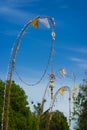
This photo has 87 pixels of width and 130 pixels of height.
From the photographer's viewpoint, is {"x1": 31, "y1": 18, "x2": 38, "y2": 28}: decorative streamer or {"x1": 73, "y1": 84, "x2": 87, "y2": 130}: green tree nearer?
{"x1": 31, "y1": 18, "x2": 38, "y2": 28}: decorative streamer

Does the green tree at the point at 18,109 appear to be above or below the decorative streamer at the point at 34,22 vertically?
above

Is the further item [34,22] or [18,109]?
[18,109]

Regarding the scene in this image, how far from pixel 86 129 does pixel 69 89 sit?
25376 mm

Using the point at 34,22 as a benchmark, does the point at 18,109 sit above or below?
above

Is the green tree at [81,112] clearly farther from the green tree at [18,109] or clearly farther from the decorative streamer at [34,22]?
the decorative streamer at [34,22]

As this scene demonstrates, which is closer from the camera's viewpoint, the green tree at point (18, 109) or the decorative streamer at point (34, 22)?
the decorative streamer at point (34, 22)

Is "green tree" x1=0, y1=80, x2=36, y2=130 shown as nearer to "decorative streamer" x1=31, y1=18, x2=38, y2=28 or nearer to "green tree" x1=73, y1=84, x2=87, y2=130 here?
"green tree" x1=73, y1=84, x2=87, y2=130

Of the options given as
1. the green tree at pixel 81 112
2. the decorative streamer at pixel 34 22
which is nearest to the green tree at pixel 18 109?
the green tree at pixel 81 112

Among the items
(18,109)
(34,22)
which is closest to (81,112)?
(18,109)

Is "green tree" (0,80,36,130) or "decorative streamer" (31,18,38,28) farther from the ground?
"green tree" (0,80,36,130)

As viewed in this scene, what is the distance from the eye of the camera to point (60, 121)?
152125 millimetres

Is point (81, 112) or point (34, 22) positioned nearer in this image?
point (34, 22)

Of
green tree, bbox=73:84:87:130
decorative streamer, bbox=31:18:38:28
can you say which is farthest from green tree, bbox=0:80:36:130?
decorative streamer, bbox=31:18:38:28

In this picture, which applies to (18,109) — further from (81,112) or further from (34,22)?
(34,22)
